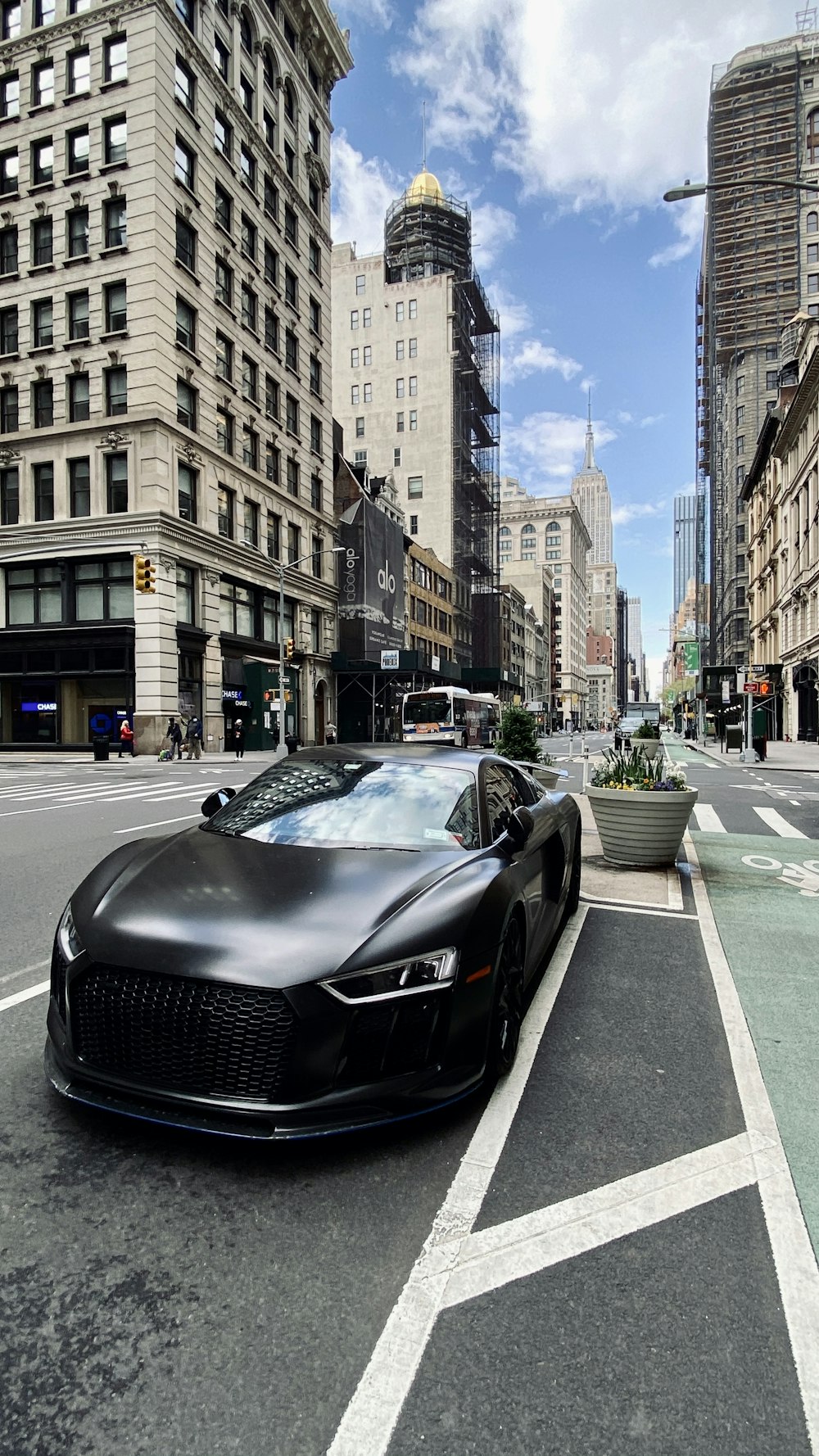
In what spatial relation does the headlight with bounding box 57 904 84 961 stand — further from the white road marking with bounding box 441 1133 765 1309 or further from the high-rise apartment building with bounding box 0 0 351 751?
the high-rise apartment building with bounding box 0 0 351 751

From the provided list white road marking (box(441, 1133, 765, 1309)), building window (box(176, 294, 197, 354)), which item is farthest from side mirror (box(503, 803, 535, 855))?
building window (box(176, 294, 197, 354))

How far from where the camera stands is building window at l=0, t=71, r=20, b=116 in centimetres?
3428

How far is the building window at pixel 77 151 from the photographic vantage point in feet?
108

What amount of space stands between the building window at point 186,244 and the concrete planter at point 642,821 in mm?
34811

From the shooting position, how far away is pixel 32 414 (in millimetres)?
33812

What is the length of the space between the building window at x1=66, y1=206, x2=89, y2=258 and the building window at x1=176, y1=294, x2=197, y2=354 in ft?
14.1

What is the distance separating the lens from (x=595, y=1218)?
2463 mm

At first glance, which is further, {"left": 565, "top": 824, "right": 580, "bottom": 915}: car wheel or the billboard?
the billboard

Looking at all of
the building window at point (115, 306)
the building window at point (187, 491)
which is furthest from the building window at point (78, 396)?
the building window at point (187, 491)

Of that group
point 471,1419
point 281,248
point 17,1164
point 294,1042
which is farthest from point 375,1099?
point 281,248

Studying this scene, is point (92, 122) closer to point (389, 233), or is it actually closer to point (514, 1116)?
point (514, 1116)

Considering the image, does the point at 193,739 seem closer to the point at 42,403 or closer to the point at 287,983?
the point at 42,403

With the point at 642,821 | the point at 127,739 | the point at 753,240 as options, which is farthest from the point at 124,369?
the point at 753,240

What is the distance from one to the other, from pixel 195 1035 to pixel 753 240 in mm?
87160
